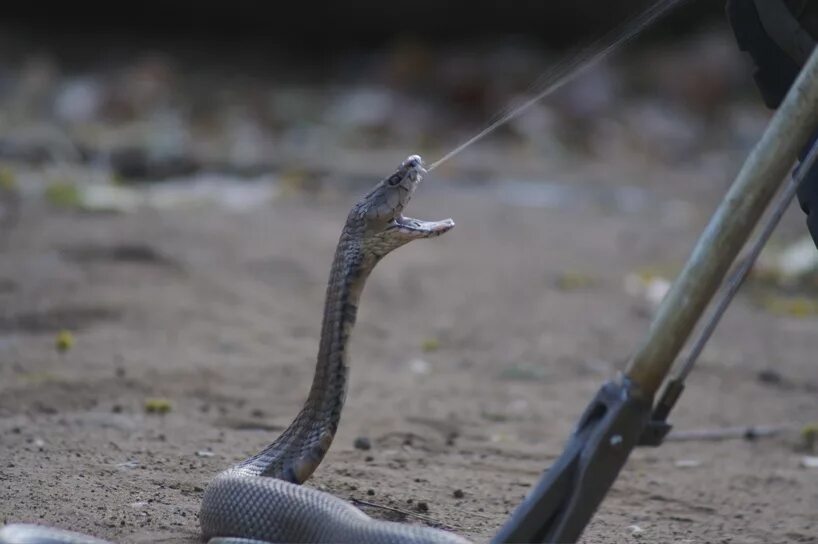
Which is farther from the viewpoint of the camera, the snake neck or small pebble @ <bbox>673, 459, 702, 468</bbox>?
small pebble @ <bbox>673, 459, 702, 468</bbox>

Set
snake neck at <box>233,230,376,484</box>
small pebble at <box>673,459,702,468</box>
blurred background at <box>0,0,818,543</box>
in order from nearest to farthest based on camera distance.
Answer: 1. snake neck at <box>233,230,376,484</box>
2. blurred background at <box>0,0,818,543</box>
3. small pebble at <box>673,459,702,468</box>

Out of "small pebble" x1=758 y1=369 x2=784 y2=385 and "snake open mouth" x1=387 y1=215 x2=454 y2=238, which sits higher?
"snake open mouth" x1=387 y1=215 x2=454 y2=238

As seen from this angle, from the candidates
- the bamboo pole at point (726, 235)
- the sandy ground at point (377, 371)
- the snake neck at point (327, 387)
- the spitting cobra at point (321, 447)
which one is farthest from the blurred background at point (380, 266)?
the bamboo pole at point (726, 235)

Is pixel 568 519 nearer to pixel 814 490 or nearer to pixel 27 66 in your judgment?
pixel 814 490

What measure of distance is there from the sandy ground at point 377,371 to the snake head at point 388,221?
0.83 metres

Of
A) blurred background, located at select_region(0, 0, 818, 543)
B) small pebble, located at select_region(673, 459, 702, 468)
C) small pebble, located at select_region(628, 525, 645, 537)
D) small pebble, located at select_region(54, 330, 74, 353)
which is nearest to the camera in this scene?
small pebble, located at select_region(628, 525, 645, 537)

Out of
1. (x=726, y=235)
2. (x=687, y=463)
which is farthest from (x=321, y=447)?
(x=687, y=463)

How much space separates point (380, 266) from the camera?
8805 millimetres

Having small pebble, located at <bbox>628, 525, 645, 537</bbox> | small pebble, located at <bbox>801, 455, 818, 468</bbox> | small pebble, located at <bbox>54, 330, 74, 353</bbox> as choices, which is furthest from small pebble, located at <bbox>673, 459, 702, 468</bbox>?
small pebble, located at <bbox>54, 330, 74, 353</bbox>

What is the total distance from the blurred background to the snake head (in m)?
0.52

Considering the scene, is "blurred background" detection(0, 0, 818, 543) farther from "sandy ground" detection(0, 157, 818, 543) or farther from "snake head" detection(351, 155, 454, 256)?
"snake head" detection(351, 155, 454, 256)

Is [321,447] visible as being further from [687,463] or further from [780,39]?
[687,463]

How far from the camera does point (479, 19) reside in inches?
735

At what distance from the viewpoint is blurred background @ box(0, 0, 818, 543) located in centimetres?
462
